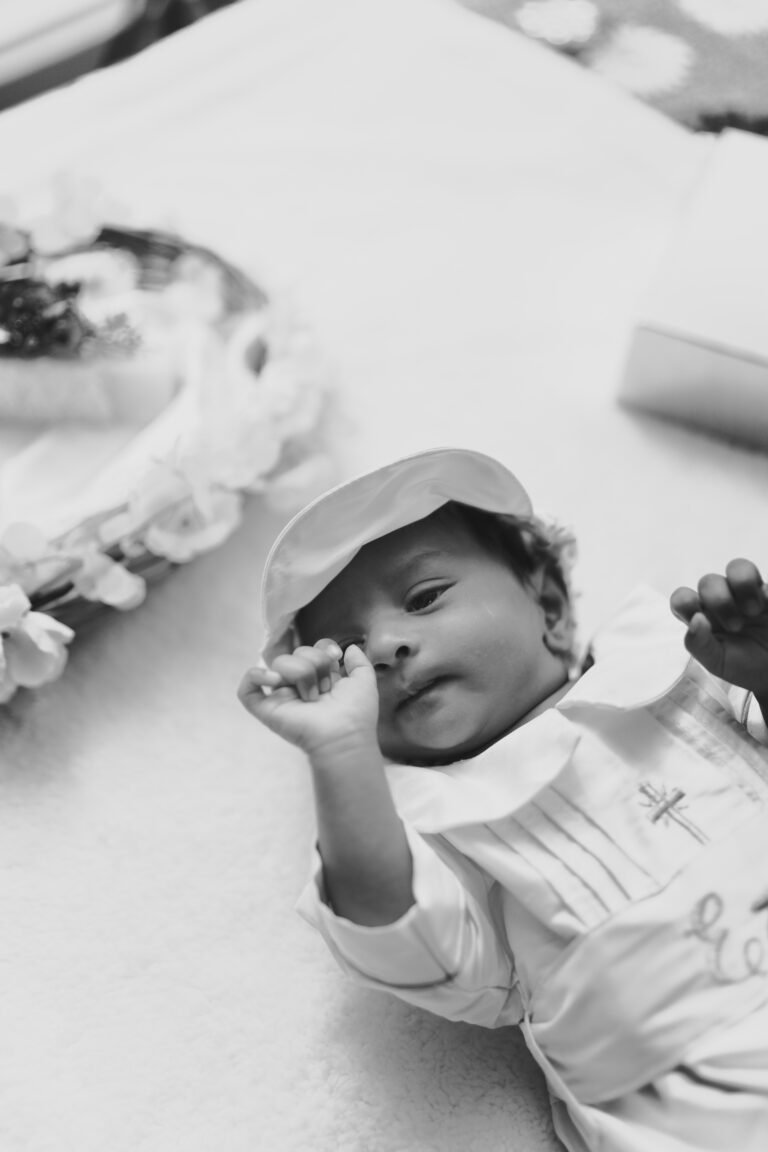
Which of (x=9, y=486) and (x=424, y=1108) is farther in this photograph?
(x=9, y=486)

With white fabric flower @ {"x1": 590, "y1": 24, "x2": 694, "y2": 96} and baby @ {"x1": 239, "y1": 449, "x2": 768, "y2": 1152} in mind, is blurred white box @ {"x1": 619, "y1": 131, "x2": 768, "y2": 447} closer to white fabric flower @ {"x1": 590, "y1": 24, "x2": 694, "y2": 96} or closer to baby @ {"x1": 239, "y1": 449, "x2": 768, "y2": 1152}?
baby @ {"x1": 239, "y1": 449, "x2": 768, "y2": 1152}

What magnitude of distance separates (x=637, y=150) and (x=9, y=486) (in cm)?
106

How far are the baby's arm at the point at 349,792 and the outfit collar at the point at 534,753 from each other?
0.07m

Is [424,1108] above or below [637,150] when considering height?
below

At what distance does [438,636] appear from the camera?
35.5 inches

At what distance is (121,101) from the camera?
1.72m

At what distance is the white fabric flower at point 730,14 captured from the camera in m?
1.86

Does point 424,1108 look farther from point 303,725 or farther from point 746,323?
point 746,323

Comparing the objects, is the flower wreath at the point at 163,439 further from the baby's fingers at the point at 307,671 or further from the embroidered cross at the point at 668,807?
the embroidered cross at the point at 668,807

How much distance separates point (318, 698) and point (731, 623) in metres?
0.32

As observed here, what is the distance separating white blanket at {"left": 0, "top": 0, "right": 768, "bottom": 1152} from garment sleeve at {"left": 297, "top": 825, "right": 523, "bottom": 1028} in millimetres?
121

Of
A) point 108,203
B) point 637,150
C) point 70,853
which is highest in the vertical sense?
point 637,150

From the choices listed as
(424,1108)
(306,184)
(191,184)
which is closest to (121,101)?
(191,184)

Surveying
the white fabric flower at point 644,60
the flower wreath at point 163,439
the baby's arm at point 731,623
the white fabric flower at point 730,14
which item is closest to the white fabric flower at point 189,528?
the flower wreath at point 163,439
